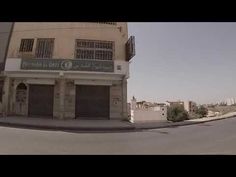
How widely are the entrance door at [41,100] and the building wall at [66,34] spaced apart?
2675mm

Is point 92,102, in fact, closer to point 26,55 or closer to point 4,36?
point 26,55

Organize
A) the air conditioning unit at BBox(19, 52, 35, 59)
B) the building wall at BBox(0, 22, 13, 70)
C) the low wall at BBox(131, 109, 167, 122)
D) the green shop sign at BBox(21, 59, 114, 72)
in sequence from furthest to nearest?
the low wall at BBox(131, 109, 167, 122), the building wall at BBox(0, 22, 13, 70), the air conditioning unit at BBox(19, 52, 35, 59), the green shop sign at BBox(21, 59, 114, 72)

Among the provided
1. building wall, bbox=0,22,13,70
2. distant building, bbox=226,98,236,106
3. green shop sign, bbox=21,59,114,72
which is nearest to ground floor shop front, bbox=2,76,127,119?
green shop sign, bbox=21,59,114,72

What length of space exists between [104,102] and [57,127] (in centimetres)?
559

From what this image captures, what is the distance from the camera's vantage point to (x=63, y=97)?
16.8 meters

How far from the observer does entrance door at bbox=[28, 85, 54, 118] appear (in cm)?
1722

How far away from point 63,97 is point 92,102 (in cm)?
217

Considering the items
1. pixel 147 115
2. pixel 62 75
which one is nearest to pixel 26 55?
pixel 62 75

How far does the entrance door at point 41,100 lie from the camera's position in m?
17.2

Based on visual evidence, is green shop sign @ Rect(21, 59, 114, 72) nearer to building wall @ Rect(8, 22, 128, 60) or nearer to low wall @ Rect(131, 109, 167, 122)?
building wall @ Rect(8, 22, 128, 60)

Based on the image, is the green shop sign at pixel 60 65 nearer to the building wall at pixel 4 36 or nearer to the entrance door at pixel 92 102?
the entrance door at pixel 92 102

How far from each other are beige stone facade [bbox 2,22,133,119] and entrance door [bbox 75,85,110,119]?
0.17 m
